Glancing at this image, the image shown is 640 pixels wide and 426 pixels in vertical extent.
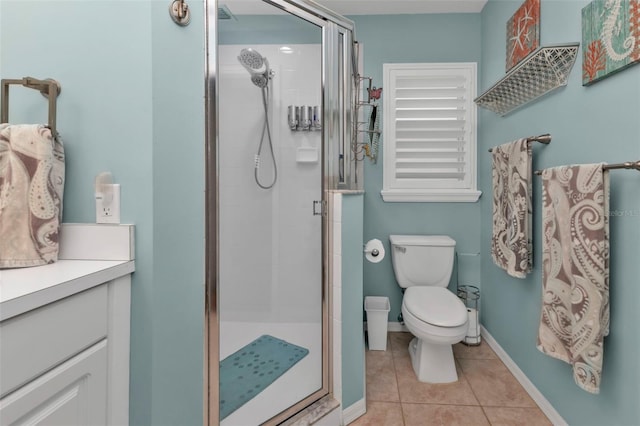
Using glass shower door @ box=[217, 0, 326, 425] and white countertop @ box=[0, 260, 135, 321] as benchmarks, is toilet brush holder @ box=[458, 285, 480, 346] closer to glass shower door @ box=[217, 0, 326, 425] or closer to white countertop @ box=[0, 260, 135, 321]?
glass shower door @ box=[217, 0, 326, 425]

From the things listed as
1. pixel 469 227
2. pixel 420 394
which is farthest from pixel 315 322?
pixel 469 227

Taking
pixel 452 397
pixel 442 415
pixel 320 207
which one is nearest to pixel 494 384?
pixel 452 397

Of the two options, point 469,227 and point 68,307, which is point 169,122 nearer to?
point 68,307

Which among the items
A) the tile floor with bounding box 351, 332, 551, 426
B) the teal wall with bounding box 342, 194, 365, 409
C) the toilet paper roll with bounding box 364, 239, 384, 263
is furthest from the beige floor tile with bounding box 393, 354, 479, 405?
the toilet paper roll with bounding box 364, 239, 384, 263

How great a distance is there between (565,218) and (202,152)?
4.60 feet

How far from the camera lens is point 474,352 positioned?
211cm

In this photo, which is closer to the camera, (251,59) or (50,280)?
(50,280)

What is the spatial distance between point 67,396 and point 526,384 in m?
2.10

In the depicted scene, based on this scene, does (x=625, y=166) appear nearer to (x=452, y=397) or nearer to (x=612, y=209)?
(x=612, y=209)

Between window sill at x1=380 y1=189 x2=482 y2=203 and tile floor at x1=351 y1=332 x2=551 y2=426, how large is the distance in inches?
44.3

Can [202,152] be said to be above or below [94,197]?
above

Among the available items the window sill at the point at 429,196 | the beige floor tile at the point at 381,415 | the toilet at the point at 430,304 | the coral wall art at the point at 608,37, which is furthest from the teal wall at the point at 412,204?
the coral wall art at the point at 608,37

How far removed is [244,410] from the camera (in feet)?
4.29

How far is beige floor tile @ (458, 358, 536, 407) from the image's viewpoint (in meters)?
1.62
